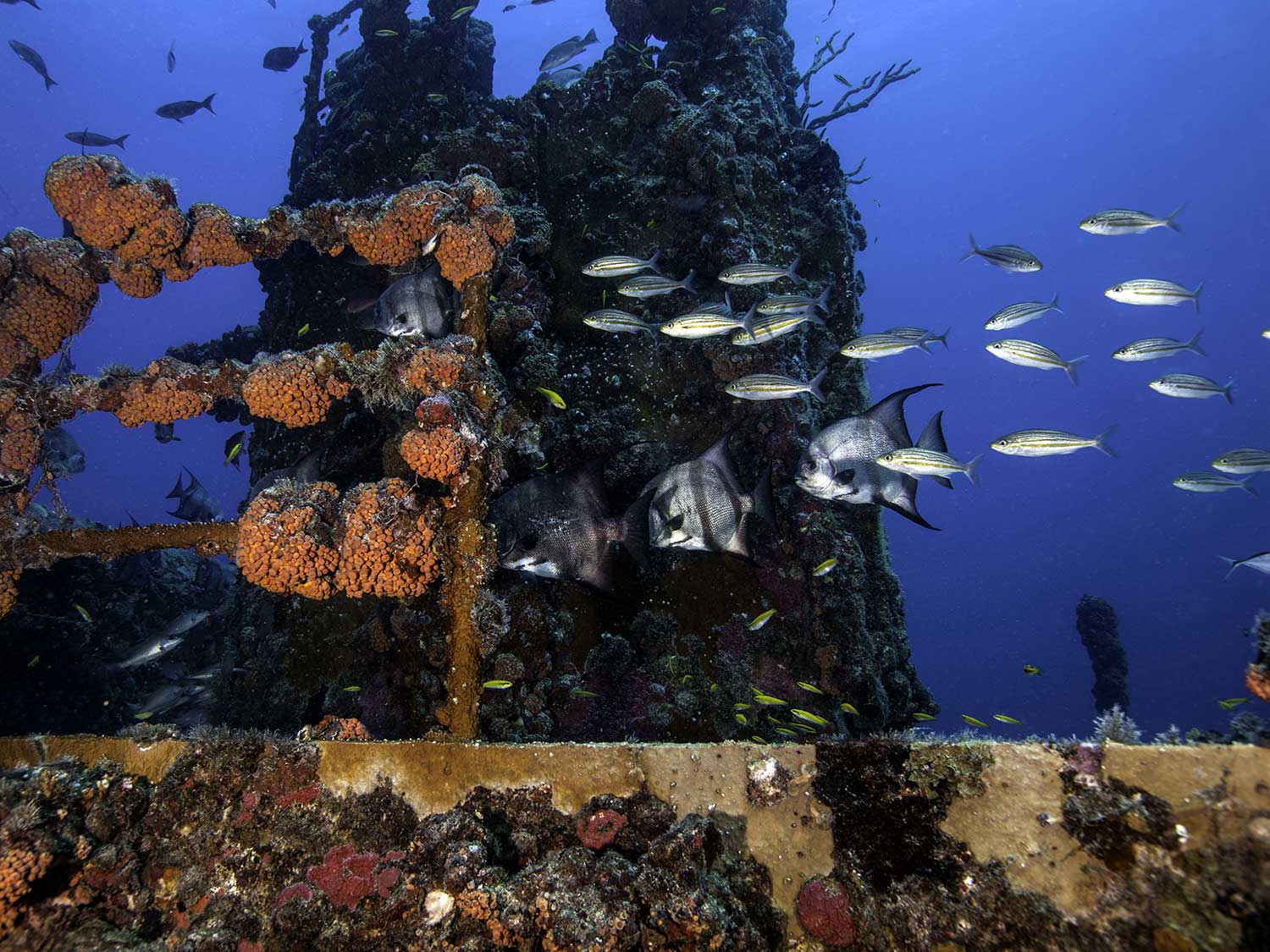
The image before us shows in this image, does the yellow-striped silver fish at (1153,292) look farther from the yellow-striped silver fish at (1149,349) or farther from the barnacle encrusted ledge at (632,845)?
the barnacle encrusted ledge at (632,845)

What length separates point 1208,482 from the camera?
6609 millimetres

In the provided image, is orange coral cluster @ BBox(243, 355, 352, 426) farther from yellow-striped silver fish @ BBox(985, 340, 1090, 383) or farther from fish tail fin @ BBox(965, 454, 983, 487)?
yellow-striped silver fish @ BBox(985, 340, 1090, 383)

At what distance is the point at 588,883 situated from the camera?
257 centimetres

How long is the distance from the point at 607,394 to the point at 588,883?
4990 millimetres

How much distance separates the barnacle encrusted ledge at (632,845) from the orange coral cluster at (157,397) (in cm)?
211

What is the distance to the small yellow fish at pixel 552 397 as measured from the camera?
536 centimetres

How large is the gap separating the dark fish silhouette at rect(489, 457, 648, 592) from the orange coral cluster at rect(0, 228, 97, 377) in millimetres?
3561

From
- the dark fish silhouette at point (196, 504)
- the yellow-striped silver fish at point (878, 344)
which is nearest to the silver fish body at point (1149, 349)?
the yellow-striped silver fish at point (878, 344)

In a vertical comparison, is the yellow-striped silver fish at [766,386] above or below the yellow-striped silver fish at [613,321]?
below

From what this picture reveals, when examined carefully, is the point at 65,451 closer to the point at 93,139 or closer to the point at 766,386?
the point at 93,139

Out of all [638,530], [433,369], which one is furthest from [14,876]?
[638,530]

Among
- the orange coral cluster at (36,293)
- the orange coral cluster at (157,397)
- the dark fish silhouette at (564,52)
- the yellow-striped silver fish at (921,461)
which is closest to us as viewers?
the orange coral cluster at (157,397)

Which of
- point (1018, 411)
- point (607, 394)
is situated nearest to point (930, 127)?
point (1018, 411)

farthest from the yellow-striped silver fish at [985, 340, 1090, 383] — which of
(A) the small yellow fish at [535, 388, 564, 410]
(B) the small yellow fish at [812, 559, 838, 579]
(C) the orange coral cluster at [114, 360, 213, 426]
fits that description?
(C) the orange coral cluster at [114, 360, 213, 426]
